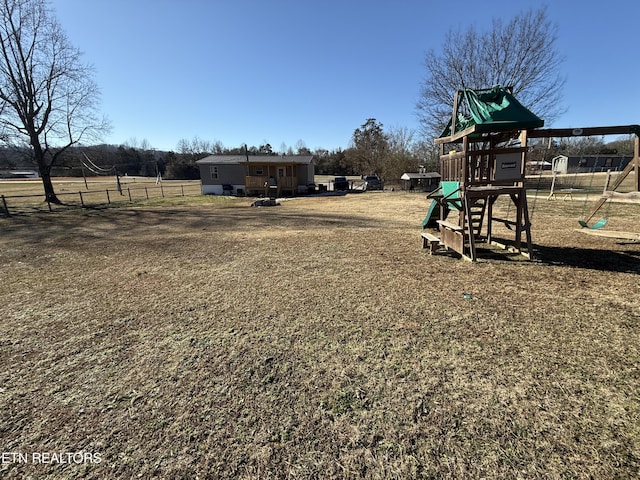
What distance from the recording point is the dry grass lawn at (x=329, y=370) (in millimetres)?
1778

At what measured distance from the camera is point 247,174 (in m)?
27.9

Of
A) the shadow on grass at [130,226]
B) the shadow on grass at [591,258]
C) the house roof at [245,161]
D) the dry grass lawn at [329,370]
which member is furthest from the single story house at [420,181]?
the dry grass lawn at [329,370]

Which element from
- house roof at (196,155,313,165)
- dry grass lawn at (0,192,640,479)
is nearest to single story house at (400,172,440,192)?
house roof at (196,155,313,165)

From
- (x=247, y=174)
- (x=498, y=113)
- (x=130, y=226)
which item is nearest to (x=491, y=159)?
(x=498, y=113)

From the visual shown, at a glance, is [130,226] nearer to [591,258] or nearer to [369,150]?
[591,258]

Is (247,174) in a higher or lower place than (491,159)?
higher

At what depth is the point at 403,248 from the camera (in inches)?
258

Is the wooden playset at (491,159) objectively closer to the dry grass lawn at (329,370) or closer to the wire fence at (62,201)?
the dry grass lawn at (329,370)

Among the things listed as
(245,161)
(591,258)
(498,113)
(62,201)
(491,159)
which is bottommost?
(591,258)

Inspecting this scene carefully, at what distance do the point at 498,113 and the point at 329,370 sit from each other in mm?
5045

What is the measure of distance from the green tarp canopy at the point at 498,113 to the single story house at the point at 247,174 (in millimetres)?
22478

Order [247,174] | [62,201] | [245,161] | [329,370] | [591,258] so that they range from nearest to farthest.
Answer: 1. [329,370]
2. [591,258]
3. [62,201]
4. [245,161]
5. [247,174]

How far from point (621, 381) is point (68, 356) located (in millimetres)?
4979

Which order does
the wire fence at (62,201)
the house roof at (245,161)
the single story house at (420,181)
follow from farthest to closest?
the single story house at (420,181) → the house roof at (245,161) → the wire fence at (62,201)
